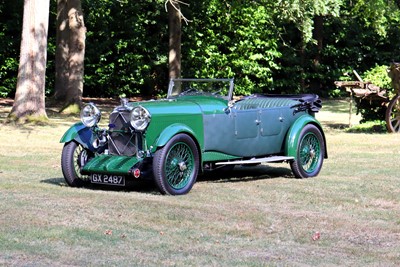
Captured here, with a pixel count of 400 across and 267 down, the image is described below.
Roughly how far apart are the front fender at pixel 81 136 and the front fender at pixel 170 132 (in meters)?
1.08

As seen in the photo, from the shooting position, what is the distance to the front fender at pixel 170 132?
9.72 meters

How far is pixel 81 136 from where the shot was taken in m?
10.5

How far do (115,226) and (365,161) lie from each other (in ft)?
21.4

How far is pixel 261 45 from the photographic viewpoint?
3148 cm

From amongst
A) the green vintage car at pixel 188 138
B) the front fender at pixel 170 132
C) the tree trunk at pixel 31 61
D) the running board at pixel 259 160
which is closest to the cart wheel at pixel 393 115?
the green vintage car at pixel 188 138

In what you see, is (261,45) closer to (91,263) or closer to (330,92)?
(330,92)

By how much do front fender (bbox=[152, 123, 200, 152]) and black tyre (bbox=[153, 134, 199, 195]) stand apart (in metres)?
0.05

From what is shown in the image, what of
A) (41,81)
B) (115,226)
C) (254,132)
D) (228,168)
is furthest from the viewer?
(41,81)

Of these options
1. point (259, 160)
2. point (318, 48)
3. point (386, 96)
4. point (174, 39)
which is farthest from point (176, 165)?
point (318, 48)

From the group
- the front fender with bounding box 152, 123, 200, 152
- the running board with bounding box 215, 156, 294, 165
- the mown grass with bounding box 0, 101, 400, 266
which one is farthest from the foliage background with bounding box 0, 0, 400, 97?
the front fender with bounding box 152, 123, 200, 152

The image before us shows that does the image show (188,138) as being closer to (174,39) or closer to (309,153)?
(309,153)

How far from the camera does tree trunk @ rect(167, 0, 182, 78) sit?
27203mm

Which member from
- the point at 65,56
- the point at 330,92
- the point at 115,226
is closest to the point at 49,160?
the point at 115,226

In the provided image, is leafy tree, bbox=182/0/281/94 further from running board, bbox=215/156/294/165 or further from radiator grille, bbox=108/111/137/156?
radiator grille, bbox=108/111/137/156
